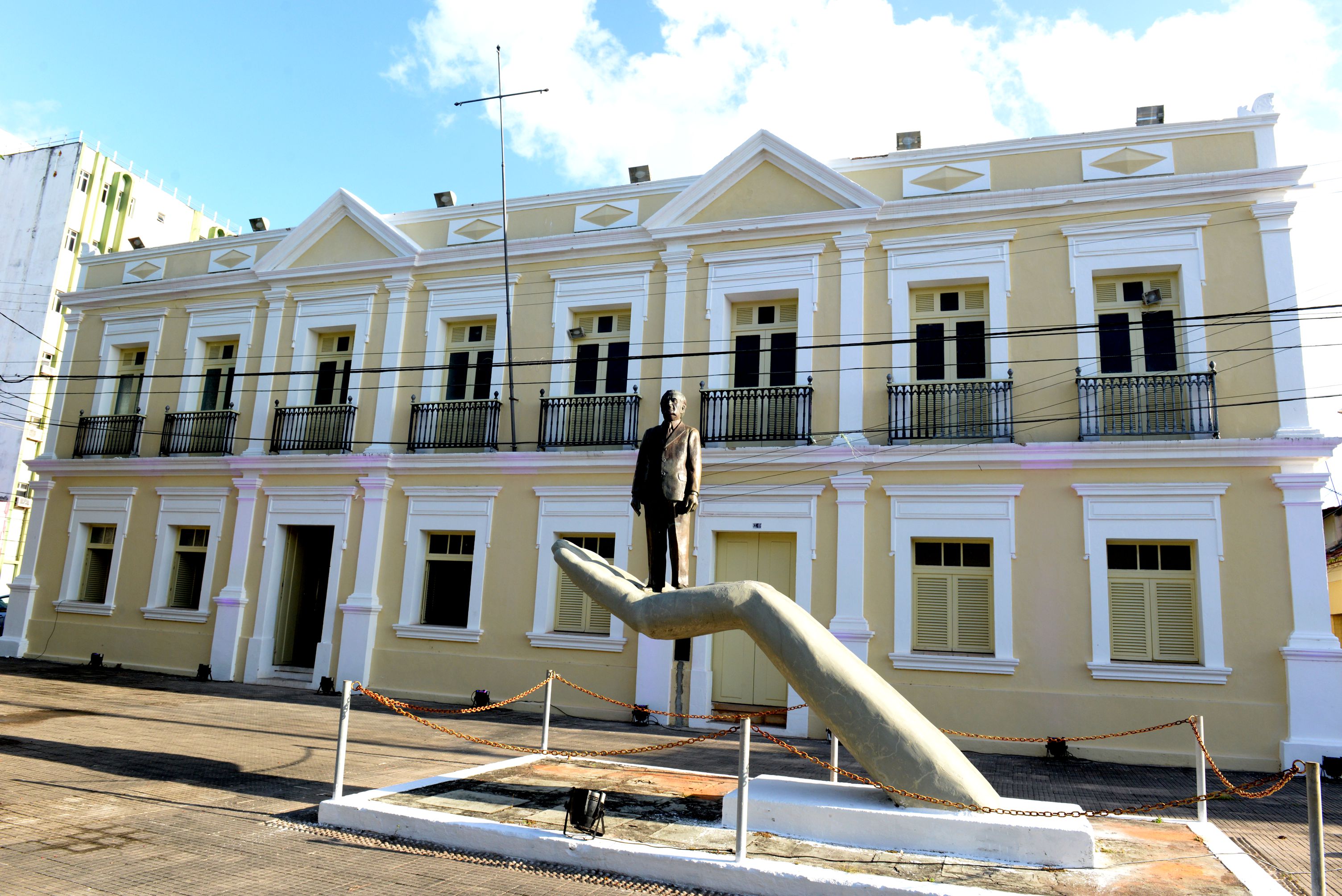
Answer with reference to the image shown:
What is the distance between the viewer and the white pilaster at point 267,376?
56.3 feet

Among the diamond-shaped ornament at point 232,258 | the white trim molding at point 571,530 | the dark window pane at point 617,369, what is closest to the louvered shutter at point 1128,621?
the white trim molding at point 571,530

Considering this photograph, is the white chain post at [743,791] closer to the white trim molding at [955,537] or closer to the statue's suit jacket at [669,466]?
the statue's suit jacket at [669,466]

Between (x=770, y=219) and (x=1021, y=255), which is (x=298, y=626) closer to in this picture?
(x=770, y=219)

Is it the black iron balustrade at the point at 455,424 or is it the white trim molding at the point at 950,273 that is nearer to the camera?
the white trim molding at the point at 950,273

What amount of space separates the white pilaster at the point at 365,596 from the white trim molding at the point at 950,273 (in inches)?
368

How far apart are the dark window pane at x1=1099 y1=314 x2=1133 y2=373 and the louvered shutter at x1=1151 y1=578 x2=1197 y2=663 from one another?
309 cm

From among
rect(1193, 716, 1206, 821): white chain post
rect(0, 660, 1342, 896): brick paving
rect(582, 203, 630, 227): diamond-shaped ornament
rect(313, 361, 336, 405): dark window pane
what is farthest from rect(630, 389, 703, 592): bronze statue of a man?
rect(313, 361, 336, 405): dark window pane

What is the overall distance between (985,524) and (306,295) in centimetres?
1349

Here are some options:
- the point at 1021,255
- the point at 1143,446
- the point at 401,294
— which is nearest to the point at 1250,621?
the point at 1143,446

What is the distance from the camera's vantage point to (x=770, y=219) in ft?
46.7

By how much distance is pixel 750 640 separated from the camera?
13836mm

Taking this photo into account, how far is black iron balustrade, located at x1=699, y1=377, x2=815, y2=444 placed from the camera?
1366 cm

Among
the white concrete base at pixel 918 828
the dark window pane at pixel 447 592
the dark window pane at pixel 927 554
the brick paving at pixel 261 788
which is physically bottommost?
the brick paving at pixel 261 788

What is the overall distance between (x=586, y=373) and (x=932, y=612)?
7.09 meters
